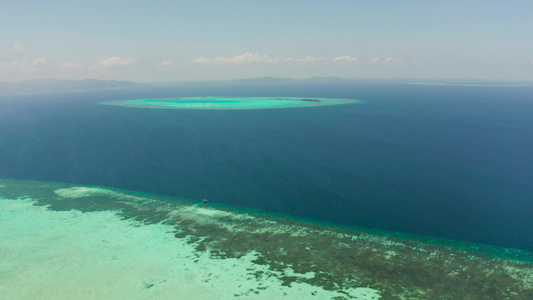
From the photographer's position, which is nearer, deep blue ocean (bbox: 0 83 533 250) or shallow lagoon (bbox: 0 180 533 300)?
shallow lagoon (bbox: 0 180 533 300)

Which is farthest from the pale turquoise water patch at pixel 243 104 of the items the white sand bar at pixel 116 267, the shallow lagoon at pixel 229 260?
the white sand bar at pixel 116 267

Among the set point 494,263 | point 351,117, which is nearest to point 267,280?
point 494,263

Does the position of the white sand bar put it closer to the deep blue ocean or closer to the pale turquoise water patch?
the deep blue ocean

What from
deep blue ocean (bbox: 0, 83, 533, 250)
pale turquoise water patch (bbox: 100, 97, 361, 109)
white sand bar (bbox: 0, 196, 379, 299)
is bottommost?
white sand bar (bbox: 0, 196, 379, 299)

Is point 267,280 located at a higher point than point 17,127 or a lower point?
lower

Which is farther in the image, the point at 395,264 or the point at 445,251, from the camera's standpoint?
the point at 445,251

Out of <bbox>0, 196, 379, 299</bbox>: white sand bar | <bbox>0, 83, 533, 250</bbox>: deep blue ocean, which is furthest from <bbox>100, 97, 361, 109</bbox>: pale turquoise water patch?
<bbox>0, 196, 379, 299</bbox>: white sand bar

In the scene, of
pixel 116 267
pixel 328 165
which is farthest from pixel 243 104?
pixel 116 267

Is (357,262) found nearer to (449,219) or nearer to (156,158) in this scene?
(449,219)

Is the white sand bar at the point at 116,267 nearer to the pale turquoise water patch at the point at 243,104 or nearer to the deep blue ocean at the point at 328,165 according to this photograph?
the deep blue ocean at the point at 328,165
